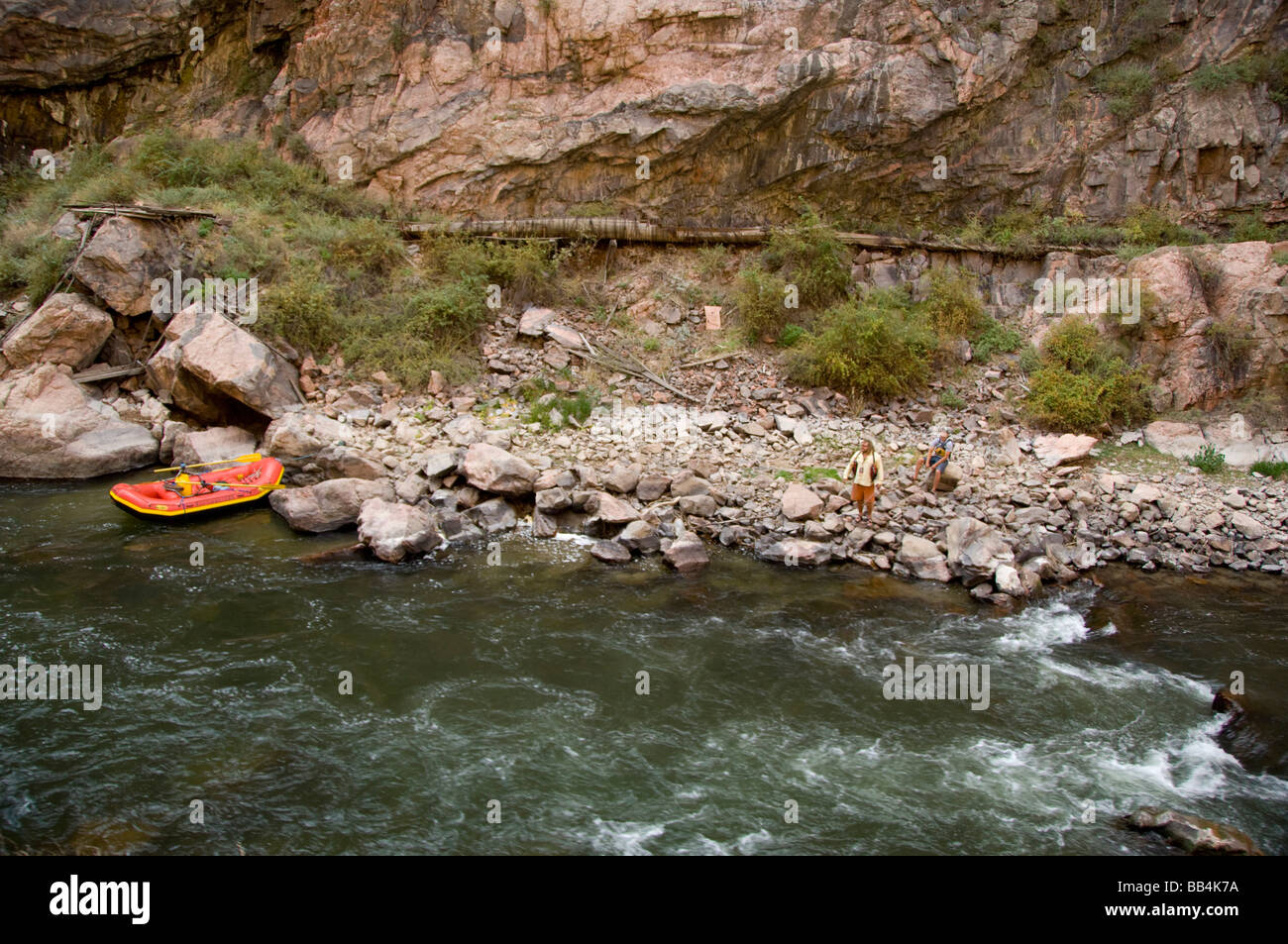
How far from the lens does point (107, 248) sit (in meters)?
13.5

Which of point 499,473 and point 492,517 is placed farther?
point 499,473

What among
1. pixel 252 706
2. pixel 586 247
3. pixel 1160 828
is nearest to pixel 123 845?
pixel 252 706

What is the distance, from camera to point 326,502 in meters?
10.1

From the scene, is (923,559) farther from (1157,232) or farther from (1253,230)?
(1253,230)

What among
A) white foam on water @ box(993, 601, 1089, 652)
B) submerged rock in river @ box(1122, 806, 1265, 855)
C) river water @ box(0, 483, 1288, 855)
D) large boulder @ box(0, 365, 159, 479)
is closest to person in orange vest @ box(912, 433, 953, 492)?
river water @ box(0, 483, 1288, 855)

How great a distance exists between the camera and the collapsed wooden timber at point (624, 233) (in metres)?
16.6

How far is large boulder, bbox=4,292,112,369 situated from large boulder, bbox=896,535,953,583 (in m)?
14.1

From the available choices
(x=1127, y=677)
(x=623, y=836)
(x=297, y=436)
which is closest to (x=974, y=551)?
(x=1127, y=677)

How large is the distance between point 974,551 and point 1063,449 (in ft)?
13.2

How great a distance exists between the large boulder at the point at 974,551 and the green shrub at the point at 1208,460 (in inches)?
187

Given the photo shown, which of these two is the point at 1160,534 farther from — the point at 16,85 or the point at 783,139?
the point at 16,85

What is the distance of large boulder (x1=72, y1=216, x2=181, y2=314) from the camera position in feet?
43.8

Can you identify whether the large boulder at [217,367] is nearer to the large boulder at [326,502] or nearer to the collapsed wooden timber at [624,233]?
the large boulder at [326,502]

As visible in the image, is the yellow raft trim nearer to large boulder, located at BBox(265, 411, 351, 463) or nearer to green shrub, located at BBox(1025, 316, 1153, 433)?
large boulder, located at BBox(265, 411, 351, 463)
